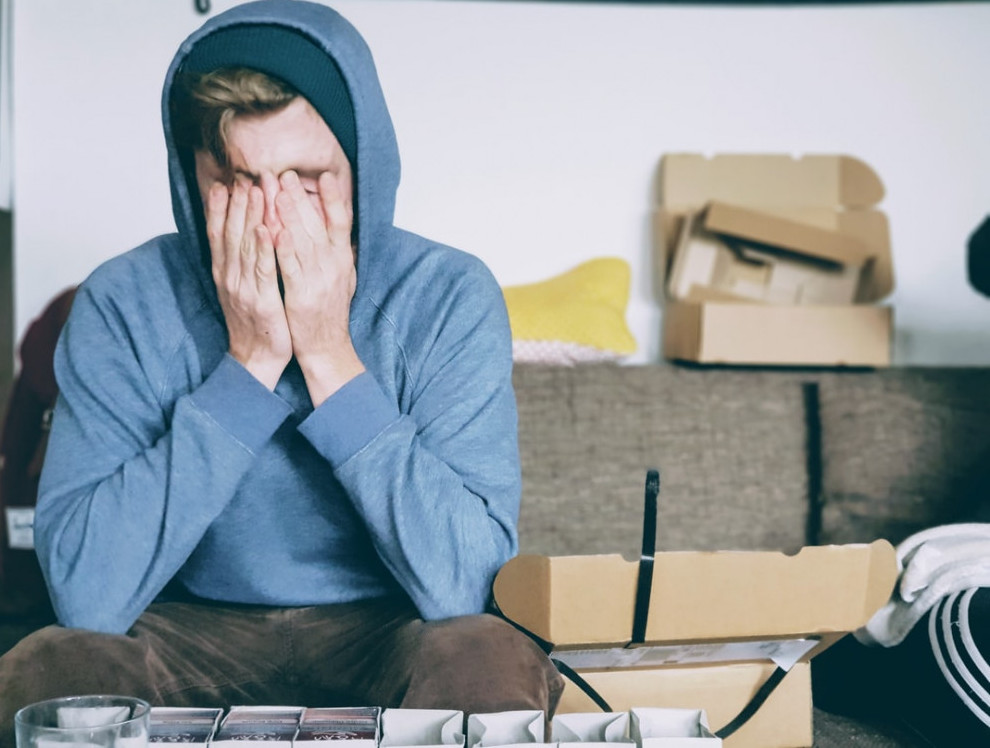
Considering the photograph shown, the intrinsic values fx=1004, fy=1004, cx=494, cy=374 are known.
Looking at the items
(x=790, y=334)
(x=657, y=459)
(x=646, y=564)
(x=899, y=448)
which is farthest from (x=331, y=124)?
(x=899, y=448)

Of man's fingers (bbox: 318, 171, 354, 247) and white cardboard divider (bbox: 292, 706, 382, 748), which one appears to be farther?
man's fingers (bbox: 318, 171, 354, 247)

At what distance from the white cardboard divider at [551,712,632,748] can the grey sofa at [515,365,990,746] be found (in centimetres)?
65

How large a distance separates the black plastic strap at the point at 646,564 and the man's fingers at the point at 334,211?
0.34 meters

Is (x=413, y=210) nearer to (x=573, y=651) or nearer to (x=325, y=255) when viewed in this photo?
(x=325, y=255)

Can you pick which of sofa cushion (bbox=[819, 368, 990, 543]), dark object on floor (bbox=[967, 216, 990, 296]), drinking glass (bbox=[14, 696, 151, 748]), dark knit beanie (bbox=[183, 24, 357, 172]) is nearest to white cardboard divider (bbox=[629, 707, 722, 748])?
drinking glass (bbox=[14, 696, 151, 748])

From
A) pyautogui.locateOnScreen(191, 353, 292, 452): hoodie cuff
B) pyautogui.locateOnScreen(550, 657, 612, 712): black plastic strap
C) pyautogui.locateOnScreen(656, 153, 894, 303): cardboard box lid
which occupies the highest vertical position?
pyautogui.locateOnScreen(656, 153, 894, 303): cardboard box lid

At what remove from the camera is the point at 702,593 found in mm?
823

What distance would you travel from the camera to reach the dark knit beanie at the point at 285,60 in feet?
2.92

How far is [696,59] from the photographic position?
1.56 meters

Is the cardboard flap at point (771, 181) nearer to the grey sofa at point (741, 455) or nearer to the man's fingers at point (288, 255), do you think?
the grey sofa at point (741, 455)

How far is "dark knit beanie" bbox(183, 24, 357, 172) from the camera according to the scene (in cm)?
89

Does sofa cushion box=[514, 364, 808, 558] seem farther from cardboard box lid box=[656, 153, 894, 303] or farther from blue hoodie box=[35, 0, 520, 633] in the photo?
blue hoodie box=[35, 0, 520, 633]

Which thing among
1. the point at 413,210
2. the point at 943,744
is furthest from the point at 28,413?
the point at 943,744

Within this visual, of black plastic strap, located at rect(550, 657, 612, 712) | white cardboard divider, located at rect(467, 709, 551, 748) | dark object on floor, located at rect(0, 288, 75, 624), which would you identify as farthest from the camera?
dark object on floor, located at rect(0, 288, 75, 624)
